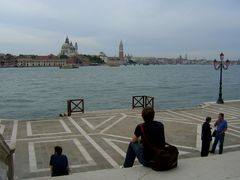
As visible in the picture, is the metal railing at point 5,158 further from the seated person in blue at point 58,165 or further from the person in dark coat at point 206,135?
the person in dark coat at point 206,135

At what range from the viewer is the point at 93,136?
14633 millimetres

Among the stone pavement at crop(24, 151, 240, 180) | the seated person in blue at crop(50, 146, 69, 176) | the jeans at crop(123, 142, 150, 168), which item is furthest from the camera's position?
the seated person in blue at crop(50, 146, 69, 176)

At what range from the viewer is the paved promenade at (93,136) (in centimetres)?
1092

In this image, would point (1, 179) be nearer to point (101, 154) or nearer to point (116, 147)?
point (101, 154)

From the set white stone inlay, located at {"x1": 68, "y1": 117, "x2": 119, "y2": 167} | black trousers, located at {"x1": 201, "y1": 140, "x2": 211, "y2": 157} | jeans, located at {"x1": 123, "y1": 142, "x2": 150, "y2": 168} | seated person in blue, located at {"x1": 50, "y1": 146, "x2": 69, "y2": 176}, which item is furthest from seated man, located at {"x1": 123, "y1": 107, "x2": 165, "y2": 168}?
black trousers, located at {"x1": 201, "y1": 140, "x2": 211, "y2": 157}

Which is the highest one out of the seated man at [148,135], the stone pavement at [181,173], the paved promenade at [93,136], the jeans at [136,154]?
the seated man at [148,135]

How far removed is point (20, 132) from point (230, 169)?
463 inches

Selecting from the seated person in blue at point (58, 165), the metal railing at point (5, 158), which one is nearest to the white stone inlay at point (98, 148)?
the seated person in blue at point (58, 165)

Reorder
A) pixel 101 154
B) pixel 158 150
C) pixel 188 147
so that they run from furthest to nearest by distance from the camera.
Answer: pixel 188 147, pixel 101 154, pixel 158 150

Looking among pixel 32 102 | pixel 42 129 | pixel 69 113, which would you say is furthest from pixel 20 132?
pixel 32 102

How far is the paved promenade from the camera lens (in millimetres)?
10922

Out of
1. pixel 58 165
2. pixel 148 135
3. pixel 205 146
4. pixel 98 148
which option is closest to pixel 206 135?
pixel 205 146

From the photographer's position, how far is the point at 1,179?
4.31m

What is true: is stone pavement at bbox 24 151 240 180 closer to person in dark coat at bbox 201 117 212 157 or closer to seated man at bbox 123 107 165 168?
seated man at bbox 123 107 165 168
